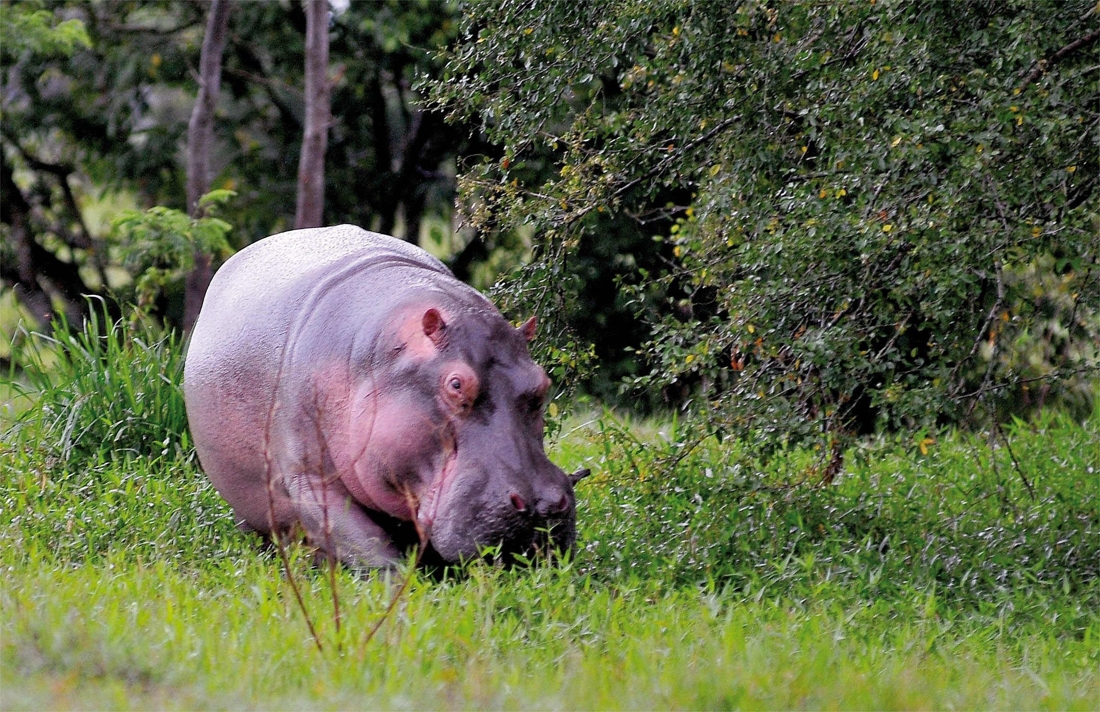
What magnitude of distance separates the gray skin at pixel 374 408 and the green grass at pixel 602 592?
0.20 m

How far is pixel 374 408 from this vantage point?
494 centimetres

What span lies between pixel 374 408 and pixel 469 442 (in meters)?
0.41

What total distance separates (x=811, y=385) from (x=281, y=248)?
231 centimetres

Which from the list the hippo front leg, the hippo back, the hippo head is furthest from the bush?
the hippo head

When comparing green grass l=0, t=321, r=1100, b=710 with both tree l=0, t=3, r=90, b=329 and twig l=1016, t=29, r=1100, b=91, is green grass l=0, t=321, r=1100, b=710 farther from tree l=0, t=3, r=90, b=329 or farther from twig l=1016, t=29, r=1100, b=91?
tree l=0, t=3, r=90, b=329

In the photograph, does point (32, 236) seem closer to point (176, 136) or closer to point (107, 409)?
point (176, 136)

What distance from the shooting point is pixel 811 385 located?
578 cm

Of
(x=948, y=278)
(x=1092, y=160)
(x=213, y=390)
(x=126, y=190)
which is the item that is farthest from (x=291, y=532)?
(x=126, y=190)

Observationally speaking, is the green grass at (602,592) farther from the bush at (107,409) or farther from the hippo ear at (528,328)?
the hippo ear at (528,328)

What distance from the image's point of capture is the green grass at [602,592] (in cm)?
375

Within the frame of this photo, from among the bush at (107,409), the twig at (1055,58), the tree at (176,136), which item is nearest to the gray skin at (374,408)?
the bush at (107,409)

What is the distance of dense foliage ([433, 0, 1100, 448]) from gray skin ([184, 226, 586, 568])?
1051 mm

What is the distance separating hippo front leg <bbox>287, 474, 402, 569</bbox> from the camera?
5.02 m

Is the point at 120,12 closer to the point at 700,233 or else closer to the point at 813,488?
the point at 700,233
